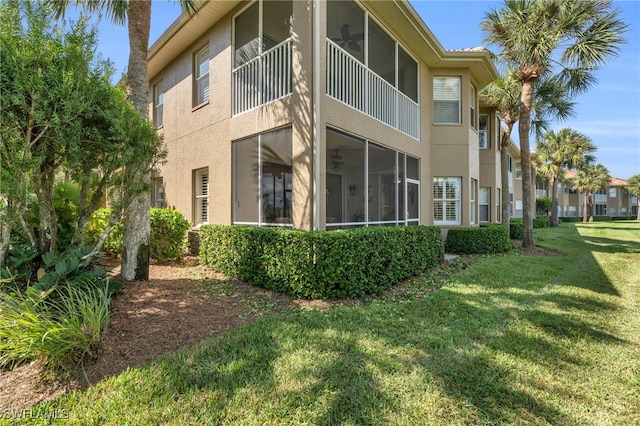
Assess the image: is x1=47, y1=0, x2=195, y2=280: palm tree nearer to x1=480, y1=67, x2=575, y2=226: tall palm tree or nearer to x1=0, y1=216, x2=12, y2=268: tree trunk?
x1=0, y1=216, x2=12, y2=268: tree trunk

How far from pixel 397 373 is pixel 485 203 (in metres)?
16.1

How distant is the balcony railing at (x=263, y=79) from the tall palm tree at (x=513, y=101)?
11.4m

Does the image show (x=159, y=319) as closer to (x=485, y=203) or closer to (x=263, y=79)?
(x=263, y=79)

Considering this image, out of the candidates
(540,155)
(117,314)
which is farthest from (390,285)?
(540,155)

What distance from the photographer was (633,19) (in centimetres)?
1056

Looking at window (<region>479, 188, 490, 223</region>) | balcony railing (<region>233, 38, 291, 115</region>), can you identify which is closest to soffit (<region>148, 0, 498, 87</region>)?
balcony railing (<region>233, 38, 291, 115</region>)

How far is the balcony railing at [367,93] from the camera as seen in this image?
7.00 meters

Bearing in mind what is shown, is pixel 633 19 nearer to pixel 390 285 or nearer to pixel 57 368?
pixel 390 285

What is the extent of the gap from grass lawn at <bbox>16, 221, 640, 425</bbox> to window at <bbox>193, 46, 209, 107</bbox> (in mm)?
8367

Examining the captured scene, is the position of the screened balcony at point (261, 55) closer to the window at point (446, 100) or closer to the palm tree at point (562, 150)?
the window at point (446, 100)

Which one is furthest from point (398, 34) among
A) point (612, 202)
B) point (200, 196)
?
point (612, 202)

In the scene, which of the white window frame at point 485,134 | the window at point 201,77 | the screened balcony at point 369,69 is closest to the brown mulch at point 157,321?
the screened balcony at point 369,69

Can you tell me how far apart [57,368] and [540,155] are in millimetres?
42098

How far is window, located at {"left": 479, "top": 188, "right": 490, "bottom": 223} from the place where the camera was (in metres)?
16.6
